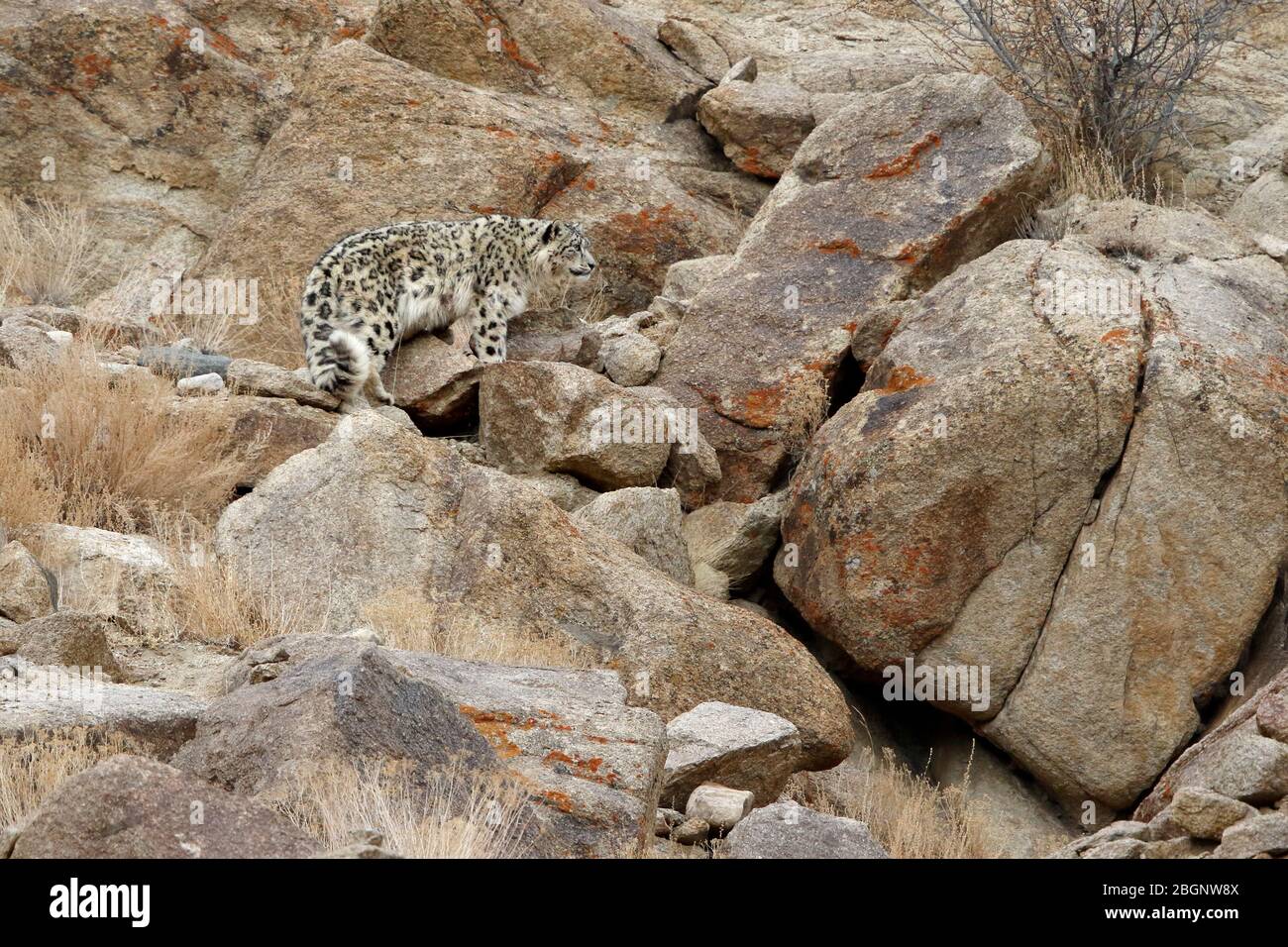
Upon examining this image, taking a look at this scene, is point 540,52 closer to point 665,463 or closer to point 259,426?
point 665,463

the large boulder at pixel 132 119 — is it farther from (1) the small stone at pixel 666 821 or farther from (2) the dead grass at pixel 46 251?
(1) the small stone at pixel 666 821

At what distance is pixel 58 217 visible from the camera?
16.1 metres

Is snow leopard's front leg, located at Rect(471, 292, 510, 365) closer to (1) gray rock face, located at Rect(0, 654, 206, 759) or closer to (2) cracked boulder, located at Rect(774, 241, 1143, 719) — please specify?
(2) cracked boulder, located at Rect(774, 241, 1143, 719)

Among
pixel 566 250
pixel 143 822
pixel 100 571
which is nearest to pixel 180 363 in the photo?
pixel 566 250

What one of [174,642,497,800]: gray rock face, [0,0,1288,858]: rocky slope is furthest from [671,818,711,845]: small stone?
[174,642,497,800]: gray rock face

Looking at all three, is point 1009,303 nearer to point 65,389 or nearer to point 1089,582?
point 1089,582

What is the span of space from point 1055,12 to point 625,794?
11.9 metres

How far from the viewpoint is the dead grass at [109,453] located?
10.8 meters

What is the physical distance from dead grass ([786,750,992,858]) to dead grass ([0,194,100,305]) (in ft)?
28.3

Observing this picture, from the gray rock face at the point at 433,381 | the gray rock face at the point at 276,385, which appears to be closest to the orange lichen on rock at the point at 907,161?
the gray rock face at the point at 433,381

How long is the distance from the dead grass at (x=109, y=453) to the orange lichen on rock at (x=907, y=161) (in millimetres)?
6229

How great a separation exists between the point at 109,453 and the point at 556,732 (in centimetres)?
534

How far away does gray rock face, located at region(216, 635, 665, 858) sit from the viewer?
Result: 20.9ft

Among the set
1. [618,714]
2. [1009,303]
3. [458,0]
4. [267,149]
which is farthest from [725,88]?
[618,714]
